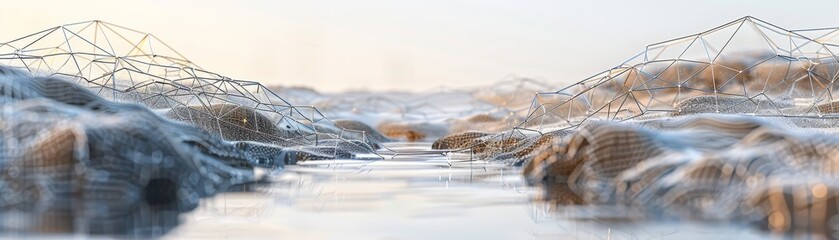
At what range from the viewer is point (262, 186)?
538cm

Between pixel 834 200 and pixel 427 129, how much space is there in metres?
16.4

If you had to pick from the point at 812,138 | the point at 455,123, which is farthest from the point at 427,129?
the point at 812,138

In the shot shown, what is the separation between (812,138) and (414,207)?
1.52 m

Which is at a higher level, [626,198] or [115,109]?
[115,109]

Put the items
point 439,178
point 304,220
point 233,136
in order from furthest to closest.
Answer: point 233,136
point 439,178
point 304,220

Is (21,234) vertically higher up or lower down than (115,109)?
lower down

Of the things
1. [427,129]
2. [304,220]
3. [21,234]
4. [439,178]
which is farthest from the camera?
[427,129]

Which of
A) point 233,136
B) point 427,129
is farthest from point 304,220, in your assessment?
point 427,129

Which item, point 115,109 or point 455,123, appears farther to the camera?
point 455,123

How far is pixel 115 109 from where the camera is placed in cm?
570

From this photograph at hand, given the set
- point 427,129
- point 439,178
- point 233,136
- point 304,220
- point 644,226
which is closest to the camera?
point 644,226

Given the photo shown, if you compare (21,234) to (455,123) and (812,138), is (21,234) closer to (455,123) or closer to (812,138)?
(812,138)

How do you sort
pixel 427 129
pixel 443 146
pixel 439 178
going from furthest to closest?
pixel 427 129 → pixel 443 146 → pixel 439 178

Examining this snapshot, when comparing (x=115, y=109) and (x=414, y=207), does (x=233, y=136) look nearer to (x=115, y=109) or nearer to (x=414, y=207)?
(x=115, y=109)
